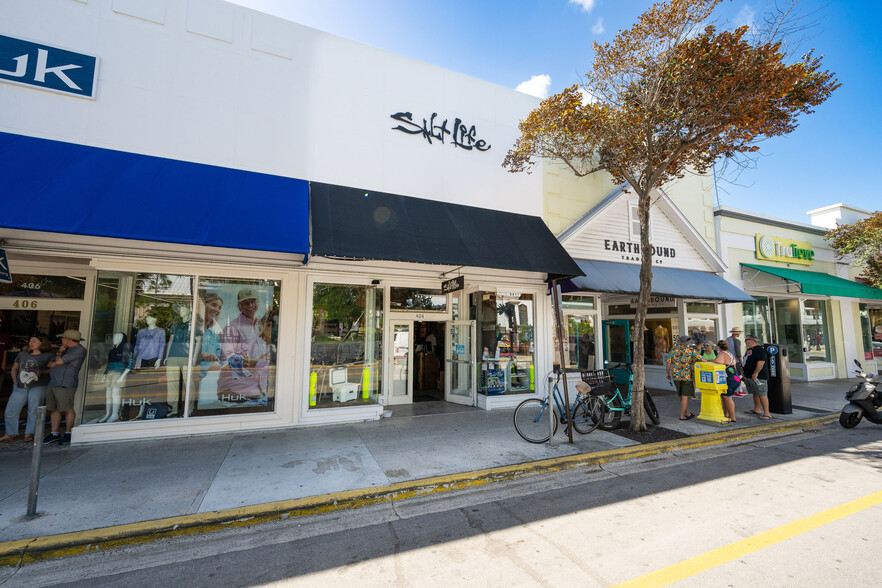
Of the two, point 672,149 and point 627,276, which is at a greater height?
point 672,149

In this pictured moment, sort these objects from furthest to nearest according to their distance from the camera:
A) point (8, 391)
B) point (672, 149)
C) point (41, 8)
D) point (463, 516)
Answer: point (8, 391) → point (672, 149) → point (41, 8) → point (463, 516)

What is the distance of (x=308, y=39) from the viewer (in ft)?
26.5

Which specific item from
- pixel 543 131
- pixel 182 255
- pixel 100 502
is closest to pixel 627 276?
pixel 543 131

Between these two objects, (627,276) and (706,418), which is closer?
(706,418)

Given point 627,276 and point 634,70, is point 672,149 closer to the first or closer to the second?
point 634,70

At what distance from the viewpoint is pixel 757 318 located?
44.8 ft

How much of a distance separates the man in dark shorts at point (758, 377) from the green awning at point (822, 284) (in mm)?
5400

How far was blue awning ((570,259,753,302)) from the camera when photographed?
363 inches

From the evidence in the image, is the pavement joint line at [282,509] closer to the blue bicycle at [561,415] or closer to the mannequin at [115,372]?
the blue bicycle at [561,415]

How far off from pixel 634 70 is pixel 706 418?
7247 mm

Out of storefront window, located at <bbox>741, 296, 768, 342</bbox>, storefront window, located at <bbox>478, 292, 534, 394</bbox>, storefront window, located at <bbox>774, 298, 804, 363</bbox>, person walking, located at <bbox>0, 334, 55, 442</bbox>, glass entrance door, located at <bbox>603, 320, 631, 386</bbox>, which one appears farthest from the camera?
storefront window, located at <bbox>774, 298, 804, 363</bbox>

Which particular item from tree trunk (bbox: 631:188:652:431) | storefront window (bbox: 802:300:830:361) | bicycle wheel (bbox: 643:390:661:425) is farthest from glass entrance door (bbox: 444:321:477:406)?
storefront window (bbox: 802:300:830:361)

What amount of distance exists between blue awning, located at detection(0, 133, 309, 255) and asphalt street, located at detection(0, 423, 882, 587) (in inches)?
150

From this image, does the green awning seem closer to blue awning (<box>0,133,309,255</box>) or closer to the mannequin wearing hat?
blue awning (<box>0,133,309,255</box>)
